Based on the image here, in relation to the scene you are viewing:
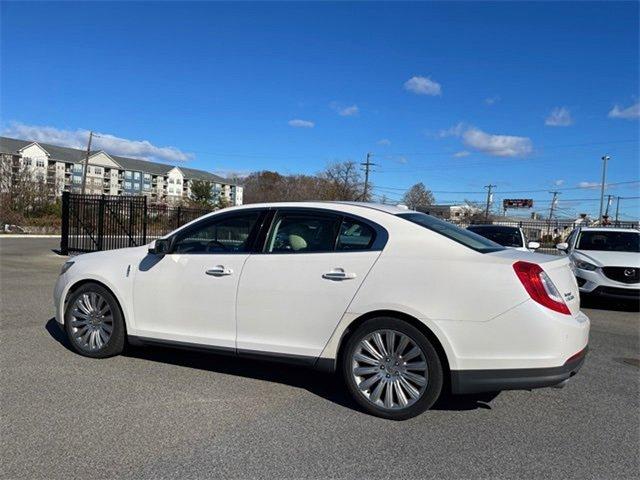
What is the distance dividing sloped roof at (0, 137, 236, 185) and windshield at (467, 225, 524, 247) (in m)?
102

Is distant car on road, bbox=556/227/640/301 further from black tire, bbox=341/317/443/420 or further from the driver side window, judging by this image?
the driver side window

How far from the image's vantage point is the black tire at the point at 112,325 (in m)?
5.51

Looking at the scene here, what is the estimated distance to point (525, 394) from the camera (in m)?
4.95

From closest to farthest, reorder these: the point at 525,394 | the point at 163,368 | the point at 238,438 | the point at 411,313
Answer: the point at 238,438
the point at 411,313
the point at 525,394
the point at 163,368

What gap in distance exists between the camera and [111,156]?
12275cm

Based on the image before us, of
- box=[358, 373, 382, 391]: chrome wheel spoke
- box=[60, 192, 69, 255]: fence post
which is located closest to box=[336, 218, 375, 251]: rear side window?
box=[358, 373, 382, 391]: chrome wheel spoke

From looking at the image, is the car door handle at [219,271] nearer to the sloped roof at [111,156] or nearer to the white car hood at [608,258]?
the white car hood at [608,258]

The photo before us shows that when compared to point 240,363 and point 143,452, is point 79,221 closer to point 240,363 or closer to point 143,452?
point 240,363

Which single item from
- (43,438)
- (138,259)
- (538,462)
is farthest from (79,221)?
(538,462)

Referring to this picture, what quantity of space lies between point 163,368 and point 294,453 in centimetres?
229

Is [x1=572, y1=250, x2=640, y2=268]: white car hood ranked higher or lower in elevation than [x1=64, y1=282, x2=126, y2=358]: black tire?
higher

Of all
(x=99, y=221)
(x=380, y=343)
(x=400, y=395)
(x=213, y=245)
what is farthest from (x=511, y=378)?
(x=99, y=221)

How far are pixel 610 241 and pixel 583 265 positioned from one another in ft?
5.63

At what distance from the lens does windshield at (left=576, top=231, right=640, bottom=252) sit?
1149 centimetres
